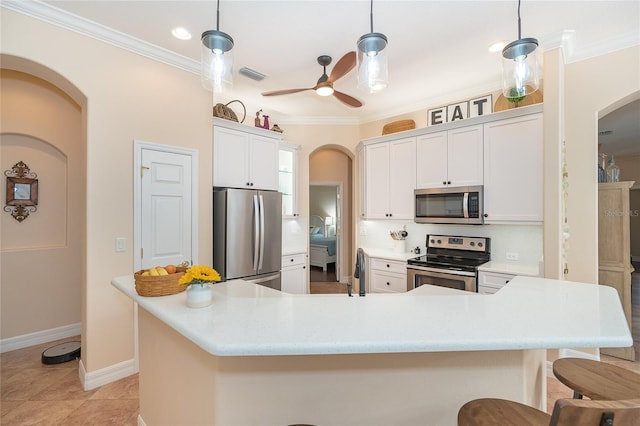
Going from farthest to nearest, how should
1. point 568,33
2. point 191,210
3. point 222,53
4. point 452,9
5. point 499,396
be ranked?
point 191,210 → point 568,33 → point 452,9 → point 222,53 → point 499,396

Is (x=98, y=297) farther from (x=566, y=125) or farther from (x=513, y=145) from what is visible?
(x=566, y=125)

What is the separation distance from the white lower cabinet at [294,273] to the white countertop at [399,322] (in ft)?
9.05

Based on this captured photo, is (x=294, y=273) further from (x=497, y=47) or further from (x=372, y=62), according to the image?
(x=497, y=47)

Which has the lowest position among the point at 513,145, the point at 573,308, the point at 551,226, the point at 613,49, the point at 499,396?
the point at 499,396

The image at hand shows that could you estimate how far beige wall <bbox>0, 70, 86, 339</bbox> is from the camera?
320cm

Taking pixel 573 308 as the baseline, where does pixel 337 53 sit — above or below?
above

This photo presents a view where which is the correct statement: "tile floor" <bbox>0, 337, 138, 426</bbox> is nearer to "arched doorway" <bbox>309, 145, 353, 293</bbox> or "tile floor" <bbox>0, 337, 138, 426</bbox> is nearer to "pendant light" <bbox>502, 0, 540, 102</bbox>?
"pendant light" <bbox>502, 0, 540, 102</bbox>

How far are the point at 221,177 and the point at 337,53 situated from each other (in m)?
1.77

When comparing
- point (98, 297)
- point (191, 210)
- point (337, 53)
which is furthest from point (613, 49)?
point (98, 297)

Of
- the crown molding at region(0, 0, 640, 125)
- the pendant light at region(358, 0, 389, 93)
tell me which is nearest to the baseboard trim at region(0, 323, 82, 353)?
the crown molding at region(0, 0, 640, 125)

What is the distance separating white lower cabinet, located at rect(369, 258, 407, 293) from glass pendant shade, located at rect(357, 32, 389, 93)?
2.53 meters

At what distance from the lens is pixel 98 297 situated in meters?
2.57

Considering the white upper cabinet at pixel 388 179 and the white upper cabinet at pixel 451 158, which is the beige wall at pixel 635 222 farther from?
the white upper cabinet at pixel 388 179

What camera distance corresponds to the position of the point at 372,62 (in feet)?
5.71
